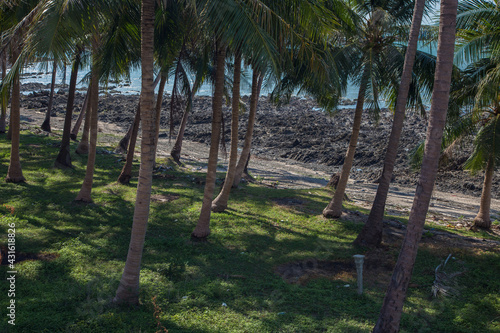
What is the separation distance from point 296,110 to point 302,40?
3959cm

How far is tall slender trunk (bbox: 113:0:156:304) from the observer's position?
655cm

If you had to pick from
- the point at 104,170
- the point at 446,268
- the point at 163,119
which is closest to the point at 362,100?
the point at 446,268

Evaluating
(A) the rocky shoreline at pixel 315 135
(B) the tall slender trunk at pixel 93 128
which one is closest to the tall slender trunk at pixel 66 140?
(B) the tall slender trunk at pixel 93 128

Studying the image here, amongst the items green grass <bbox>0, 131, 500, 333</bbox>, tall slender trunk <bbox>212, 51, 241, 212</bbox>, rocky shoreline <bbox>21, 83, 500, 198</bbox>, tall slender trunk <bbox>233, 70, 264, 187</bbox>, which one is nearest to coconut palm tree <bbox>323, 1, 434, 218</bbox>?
tall slender trunk <bbox>233, 70, 264, 187</bbox>

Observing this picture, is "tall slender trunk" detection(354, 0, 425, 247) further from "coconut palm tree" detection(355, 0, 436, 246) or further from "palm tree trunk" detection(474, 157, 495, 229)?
"palm tree trunk" detection(474, 157, 495, 229)

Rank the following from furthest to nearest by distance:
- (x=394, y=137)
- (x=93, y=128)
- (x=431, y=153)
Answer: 1. (x=93, y=128)
2. (x=394, y=137)
3. (x=431, y=153)

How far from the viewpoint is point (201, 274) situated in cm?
853

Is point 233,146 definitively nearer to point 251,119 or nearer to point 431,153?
point 251,119

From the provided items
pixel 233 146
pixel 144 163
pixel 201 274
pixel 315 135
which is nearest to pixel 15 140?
pixel 233 146

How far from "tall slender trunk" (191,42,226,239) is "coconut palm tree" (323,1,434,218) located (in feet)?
12.5

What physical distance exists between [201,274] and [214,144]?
Result: 3.32 meters

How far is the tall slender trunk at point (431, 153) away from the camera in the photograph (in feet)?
18.4

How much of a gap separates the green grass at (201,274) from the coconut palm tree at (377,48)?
14.2 feet

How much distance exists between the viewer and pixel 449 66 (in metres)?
5.63
